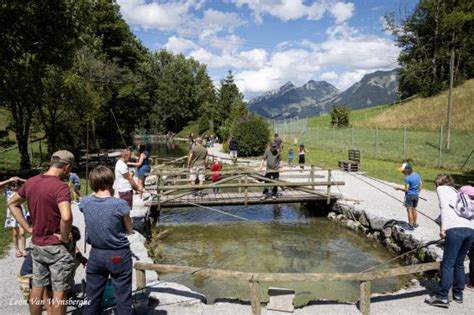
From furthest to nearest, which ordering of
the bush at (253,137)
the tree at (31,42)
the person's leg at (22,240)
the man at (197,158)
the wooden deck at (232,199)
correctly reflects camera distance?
the bush at (253,137)
the tree at (31,42)
the man at (197,158)
the wooden deck at (232,199)
the person's leg at (22,240)

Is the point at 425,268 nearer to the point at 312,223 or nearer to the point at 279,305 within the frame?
the point at 279,305

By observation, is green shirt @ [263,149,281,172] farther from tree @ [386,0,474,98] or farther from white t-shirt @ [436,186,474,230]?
tree @ [386,0,474,98]

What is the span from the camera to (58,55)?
57.0 feet

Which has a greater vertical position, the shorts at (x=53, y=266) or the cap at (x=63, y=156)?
the cap at (x=63, y=156)

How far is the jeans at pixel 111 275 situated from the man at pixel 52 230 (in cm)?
35

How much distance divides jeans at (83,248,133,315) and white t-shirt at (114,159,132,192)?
412 centimetres

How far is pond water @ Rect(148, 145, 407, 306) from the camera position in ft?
24.9

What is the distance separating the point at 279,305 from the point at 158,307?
1729 millimetres

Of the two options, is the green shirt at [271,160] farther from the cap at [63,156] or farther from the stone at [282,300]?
the cap at [63,156]

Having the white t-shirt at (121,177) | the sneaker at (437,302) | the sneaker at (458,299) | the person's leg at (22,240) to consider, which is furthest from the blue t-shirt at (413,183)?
the person's leg at (22,240)

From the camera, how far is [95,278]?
13.4 feet

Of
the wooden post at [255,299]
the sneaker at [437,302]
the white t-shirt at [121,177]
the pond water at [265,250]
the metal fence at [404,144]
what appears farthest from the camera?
the metal fence at [404,144]

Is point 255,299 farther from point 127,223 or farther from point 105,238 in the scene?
point 105,238

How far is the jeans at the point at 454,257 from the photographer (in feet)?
17.7
